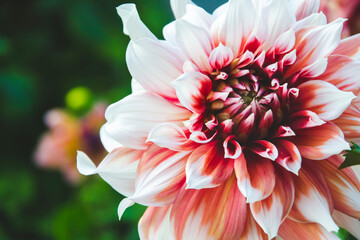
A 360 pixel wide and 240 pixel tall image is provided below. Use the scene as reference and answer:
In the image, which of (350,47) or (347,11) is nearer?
(350,47)

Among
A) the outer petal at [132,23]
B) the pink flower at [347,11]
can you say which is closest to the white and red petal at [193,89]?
the outer petal at [132,23]

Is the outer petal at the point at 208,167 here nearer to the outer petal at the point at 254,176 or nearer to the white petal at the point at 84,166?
the outer petal at the point at 254,176

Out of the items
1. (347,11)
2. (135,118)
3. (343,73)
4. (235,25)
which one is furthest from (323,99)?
(347,11)

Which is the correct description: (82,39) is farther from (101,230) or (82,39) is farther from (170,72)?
(170,72)

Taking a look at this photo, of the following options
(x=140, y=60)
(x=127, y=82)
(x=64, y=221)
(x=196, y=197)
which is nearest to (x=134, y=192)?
(x=196, y=197)

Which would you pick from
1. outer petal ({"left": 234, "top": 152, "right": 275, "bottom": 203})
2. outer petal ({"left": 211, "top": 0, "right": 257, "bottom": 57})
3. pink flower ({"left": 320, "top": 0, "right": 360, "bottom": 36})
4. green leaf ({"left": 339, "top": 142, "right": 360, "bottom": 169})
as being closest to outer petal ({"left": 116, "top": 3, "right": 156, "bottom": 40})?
outer petal ({"left": 211, "top": 0, "right": 257, "bottom": 57})

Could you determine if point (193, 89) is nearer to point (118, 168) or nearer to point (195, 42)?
point (195, 42)
